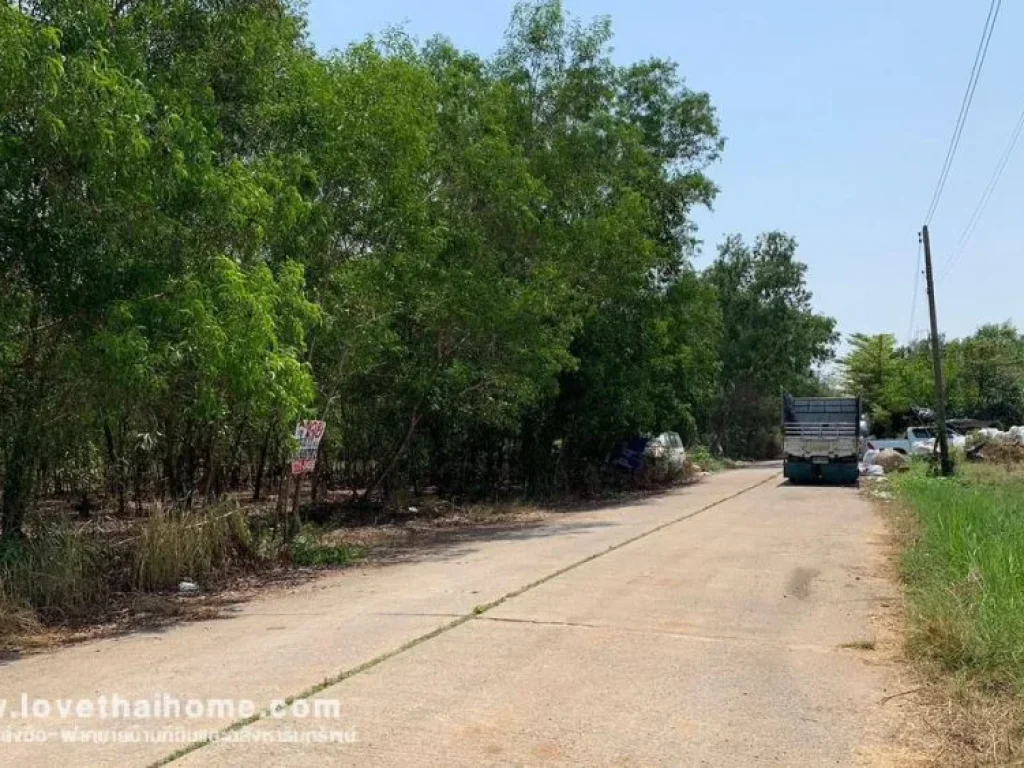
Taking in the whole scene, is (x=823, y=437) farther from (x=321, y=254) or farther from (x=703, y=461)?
(x=321, y=254)

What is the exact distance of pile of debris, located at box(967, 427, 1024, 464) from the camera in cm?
3244

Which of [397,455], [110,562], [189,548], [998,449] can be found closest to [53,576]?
Answer: [110,562]

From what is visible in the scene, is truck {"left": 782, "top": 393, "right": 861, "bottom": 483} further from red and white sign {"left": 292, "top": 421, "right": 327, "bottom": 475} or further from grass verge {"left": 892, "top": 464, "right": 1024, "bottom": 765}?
red and white sign {"left": 292, "top": 421, "right": 327, "bottom": 475}

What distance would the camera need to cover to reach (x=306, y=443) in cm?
1377

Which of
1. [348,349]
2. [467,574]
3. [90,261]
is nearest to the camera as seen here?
[90,261]

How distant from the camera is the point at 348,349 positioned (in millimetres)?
14211

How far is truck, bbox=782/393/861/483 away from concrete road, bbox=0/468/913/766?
18347 millimetres

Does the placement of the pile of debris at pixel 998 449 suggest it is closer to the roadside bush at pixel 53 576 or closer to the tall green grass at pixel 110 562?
the tall green grass at pixel 110 562

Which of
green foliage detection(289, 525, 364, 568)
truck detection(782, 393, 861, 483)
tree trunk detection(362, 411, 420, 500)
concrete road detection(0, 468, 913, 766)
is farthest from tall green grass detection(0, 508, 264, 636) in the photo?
truck detection(782, 393, 861, 483)

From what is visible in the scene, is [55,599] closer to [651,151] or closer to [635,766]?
[635,766]

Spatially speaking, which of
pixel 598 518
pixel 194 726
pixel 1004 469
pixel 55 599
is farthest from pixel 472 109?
pixel 1004 469

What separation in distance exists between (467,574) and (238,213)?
5.16m

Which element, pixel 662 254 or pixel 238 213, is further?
pixel 662 254

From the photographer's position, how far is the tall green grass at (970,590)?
21.0ft
